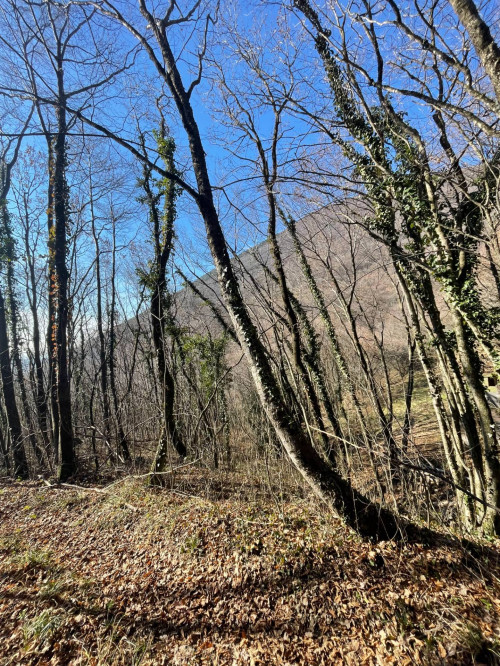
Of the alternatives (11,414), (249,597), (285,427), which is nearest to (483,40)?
(285,427)

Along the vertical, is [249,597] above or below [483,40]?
below

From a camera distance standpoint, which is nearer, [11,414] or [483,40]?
[483,40]

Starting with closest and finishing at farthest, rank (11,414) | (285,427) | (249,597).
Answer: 1. (249,597)
2. (285,427)
3. (11,414)

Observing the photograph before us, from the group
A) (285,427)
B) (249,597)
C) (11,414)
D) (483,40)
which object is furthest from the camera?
(11,414)

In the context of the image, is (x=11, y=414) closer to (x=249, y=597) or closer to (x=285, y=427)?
(x=249, y=597)

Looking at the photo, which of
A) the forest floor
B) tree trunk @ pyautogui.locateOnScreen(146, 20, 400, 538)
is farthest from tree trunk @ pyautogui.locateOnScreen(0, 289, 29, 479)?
tree trunk @ pyautogui.locateOnScreen(146, 20, 400, 538)

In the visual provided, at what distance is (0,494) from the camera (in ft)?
25.9

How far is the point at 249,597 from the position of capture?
10.9 feet

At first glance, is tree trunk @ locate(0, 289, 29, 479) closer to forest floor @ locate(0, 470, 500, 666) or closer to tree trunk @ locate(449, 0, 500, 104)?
forest floor @ locate(0, 470, 500, 666)

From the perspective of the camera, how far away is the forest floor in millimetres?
2688

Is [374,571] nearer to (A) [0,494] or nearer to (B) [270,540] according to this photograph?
(B) [270,540]

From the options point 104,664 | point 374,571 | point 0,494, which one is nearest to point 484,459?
point 374,571

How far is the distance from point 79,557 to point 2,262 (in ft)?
41.8

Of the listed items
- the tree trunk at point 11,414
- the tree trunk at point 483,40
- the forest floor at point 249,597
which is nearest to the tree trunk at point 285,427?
the forest floor at point 249,597
